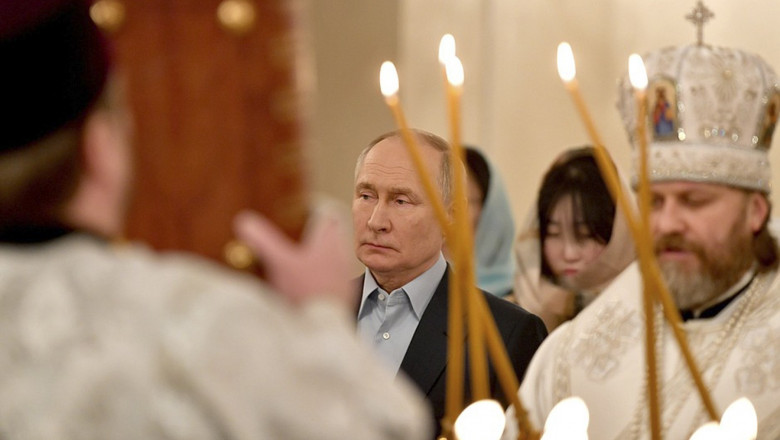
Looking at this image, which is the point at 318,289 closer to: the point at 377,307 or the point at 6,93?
the point at 6,93

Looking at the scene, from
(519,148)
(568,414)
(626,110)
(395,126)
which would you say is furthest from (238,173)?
(519,148)

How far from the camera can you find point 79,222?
1.50 metres

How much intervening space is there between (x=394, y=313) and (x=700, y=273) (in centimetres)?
77

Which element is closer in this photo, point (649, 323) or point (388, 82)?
point (649, 323)

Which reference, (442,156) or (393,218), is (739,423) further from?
(442,156)

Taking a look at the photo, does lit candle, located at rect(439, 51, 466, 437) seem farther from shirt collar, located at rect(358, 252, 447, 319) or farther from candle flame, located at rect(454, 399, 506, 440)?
shirt collar, located at rect(358, 252, 447, 319)

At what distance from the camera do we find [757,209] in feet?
11.9

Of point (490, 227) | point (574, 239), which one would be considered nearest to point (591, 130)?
point (574, 239)

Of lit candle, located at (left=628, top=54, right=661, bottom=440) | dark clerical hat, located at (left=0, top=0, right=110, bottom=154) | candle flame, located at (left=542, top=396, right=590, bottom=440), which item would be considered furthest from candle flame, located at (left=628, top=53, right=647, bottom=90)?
dark clerical hat, located at (left=0, top=0, right=110, bottom=154)

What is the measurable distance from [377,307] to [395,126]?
29.5 inches

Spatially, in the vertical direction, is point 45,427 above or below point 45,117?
below

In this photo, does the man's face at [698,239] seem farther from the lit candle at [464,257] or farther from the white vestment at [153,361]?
the white vestment at [153,361]

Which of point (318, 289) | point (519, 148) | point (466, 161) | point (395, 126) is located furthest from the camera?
point (519, 148)

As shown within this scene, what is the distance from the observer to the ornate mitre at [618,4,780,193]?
3.63m
